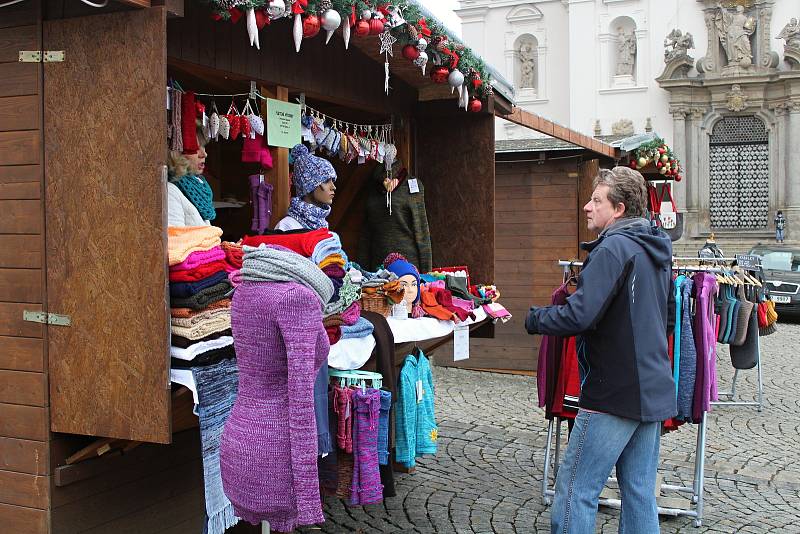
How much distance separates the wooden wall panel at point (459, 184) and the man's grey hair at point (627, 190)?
2699mm

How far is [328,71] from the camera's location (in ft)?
17.6

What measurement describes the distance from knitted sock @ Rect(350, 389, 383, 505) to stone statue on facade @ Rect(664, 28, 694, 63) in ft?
81.5

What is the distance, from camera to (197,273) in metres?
3.24

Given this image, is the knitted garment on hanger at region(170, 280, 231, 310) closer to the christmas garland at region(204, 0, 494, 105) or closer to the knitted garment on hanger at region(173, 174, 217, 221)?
the knitted garment on hanger at region(173, 174, 217, 221)

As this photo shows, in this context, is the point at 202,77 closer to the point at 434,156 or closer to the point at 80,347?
the point at 80,347

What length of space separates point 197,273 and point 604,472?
5.92 feet

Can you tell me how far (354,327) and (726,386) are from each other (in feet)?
20.1

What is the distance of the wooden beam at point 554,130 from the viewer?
6.86m

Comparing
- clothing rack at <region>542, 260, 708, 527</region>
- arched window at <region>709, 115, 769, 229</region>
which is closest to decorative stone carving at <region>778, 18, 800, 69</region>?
arched window at <region>709, 115, 769, 229</region>

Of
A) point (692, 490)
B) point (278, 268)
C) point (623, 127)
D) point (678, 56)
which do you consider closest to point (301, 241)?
point (278, 268)

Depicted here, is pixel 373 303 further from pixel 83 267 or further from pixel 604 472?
pixel 83 267

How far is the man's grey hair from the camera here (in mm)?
3576

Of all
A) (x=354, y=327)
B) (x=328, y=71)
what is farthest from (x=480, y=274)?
(x=354, y=327)

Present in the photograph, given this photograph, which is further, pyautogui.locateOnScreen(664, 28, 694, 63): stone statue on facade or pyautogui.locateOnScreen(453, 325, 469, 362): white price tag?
pyautogui.locateOnScreen(664, 28, 694, 63): stone statue on facade
